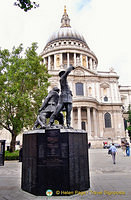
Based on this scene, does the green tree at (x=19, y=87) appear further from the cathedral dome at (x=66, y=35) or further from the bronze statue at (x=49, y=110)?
the cathedral dome at (x=66, y=35)

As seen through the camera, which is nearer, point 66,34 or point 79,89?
point 79,89

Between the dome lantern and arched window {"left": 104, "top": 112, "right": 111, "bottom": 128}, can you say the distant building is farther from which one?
the dome lantern

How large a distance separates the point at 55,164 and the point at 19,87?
1366 cm

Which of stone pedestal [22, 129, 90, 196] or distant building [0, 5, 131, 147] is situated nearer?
stone pedestal [22, 129, 90, 196]

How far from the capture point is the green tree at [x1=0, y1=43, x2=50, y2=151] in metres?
16.4

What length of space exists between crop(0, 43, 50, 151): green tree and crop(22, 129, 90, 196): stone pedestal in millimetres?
11290

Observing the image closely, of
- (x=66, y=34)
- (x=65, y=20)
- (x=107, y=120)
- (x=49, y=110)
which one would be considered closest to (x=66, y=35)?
(x=66, y=34)

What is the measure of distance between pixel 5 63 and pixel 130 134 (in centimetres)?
3583

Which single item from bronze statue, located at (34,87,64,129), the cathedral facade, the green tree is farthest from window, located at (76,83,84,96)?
bronze statue, located at (34,87,64,129)

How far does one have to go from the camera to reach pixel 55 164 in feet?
15.9

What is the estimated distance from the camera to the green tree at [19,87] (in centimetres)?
1644

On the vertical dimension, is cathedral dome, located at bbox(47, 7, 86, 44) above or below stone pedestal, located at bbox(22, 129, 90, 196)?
above

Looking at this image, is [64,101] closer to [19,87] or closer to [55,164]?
[55,164]

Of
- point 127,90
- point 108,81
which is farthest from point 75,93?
point 127,90
